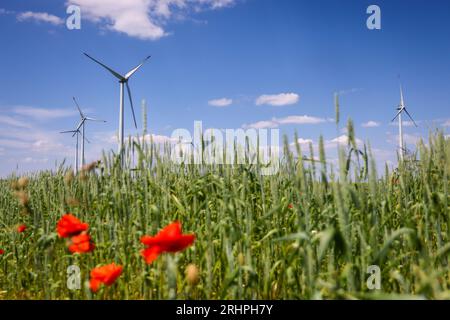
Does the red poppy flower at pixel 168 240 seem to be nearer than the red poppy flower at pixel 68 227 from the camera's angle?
Yes

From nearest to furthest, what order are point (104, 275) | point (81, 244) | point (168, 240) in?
point (168, 240), point (104, 275), point (81, 244)

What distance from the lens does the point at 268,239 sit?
273cm

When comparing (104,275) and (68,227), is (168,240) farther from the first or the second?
(68,227)

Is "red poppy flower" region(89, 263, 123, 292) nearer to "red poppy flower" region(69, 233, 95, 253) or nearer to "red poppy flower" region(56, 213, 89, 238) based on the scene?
"red poppy flower" region(69, 233, 95, 253)

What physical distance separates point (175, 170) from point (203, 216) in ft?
3.44

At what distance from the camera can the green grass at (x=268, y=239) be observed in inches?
82.0

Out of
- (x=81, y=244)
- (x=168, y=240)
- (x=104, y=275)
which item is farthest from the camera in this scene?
(x=81, y=244)

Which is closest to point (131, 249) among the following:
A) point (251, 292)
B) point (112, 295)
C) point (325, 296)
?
point (112, 295)

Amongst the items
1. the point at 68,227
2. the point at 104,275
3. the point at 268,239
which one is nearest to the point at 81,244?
the point at 68,227

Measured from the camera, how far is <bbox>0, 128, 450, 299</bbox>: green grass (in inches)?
82.0

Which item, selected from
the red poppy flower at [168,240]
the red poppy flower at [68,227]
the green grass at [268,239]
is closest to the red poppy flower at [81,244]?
the red poppy flower at [68,227]

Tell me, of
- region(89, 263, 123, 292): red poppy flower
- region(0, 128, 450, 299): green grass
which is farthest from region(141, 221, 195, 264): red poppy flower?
region(89, 263, 123, 292): red poppy flower

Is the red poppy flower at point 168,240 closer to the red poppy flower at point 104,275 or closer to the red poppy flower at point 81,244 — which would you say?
the red poppy flower at point 104,275
